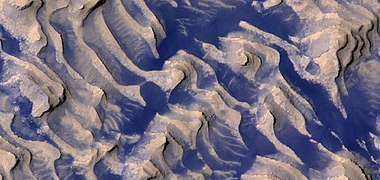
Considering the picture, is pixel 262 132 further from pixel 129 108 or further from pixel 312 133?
pixel 129 108

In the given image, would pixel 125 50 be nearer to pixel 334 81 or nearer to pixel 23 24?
pixel 23 24

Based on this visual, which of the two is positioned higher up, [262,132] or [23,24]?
[23,24]

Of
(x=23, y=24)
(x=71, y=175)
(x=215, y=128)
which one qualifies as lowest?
(x=71, y=175)

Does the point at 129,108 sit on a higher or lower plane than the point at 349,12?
lower

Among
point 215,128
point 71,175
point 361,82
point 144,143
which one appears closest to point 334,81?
point 361,82
